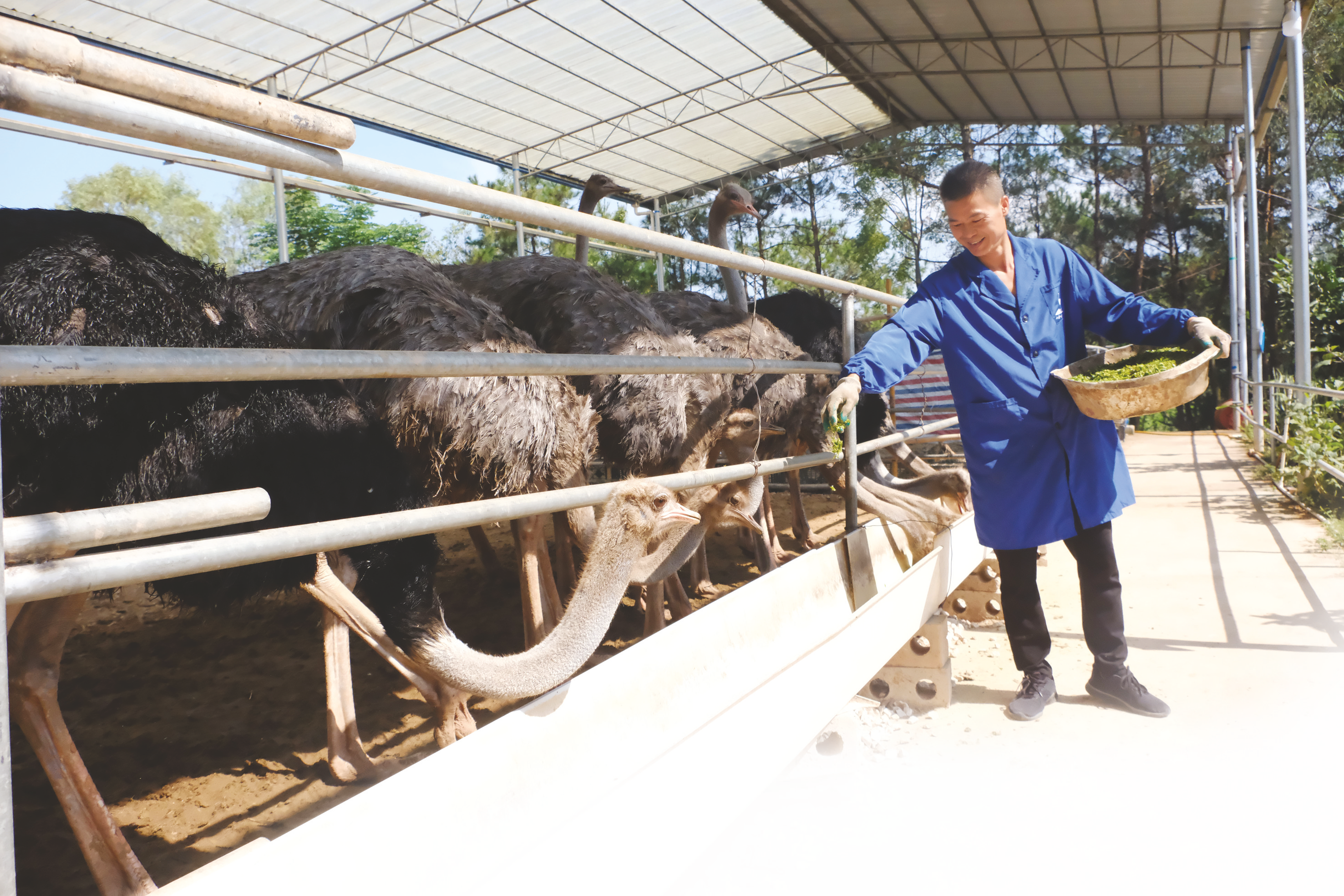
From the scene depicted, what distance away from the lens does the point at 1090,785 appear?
2.33m

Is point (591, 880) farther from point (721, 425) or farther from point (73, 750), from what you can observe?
point (721, 425)

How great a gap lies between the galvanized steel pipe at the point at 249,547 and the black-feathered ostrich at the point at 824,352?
10.1 feet

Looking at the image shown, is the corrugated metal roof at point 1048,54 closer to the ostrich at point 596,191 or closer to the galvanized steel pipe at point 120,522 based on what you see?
the ostrich at point 596,191

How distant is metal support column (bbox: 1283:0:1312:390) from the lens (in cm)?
673

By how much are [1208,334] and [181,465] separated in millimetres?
2704

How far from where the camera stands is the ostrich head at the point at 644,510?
195 cm

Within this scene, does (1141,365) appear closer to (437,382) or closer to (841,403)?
(841,403)

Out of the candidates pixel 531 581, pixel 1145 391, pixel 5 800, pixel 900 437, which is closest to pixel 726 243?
pixel 900 437

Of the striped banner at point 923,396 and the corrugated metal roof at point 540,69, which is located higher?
the corrugated metal roof at point 540,69

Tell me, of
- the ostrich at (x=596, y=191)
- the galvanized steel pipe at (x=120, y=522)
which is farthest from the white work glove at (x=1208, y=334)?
the ostrich at (x=596, y=191)

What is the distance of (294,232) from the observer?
20.8 meters

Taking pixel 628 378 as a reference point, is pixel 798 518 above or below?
below

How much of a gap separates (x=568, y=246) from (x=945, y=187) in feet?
58.7

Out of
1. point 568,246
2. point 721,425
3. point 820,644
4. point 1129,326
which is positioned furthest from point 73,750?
point 568,246
